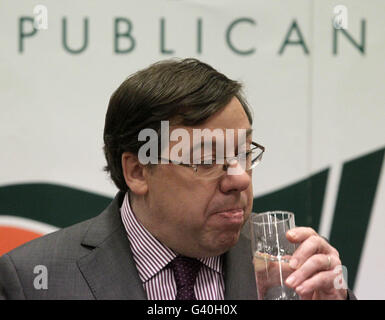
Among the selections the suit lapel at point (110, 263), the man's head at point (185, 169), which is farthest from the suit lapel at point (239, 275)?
the suit lapel at point (110, 263)

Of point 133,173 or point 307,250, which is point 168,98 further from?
point 307,250

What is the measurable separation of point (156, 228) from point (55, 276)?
0.99 feet

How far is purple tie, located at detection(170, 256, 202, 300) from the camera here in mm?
1638

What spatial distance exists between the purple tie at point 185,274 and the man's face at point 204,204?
3cm

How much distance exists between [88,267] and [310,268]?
0.64m

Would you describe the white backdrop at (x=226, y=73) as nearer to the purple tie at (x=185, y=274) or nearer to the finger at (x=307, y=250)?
the purple tie at (x=185, y=274)

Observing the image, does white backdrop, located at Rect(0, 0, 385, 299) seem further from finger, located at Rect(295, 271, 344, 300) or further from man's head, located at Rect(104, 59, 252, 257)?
finger, located at Rect(295, 271, 344, 300)

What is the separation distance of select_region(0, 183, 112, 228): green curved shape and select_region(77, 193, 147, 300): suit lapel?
33.0 inches

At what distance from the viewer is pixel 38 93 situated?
258cm

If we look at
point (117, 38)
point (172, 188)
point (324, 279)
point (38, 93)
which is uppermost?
point (117, 38)

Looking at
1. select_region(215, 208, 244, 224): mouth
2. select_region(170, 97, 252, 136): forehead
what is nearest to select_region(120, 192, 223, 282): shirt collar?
select_region(215, 208, 244, 224): mouth

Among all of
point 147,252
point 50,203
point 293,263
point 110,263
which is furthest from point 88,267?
point 50,203

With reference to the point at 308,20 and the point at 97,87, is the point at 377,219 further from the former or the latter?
the point at 97,87

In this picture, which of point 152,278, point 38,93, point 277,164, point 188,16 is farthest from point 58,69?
point 152,278
